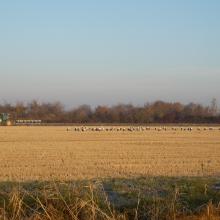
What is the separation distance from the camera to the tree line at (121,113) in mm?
148500

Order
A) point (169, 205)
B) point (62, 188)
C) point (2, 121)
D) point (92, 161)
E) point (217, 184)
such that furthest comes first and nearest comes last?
point (2, 121) → point (92, 161) → point (217, 184) → point (62, 188) → point (169, 205)

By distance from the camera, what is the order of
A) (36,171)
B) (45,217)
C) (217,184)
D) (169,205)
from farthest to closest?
1. (36,171)
2. (217,184)
3. (169,205)
4. (45,217)

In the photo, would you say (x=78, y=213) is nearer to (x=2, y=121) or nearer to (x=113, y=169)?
(x=113, y=169)

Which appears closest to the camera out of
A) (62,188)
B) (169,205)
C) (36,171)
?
(169,205)

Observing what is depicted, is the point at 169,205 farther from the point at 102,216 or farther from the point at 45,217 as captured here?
the point at 45,217

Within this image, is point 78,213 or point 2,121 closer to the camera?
point 78,213

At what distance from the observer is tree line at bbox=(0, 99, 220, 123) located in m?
148

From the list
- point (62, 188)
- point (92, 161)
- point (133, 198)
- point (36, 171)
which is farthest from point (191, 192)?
point (92, 161)

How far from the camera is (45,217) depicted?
8906 mm

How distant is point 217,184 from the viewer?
13.0 m

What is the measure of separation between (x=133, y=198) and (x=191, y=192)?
1273 mm

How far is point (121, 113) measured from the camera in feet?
508

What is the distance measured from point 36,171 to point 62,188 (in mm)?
13843

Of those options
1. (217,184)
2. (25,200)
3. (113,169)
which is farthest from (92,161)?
(25,200)
